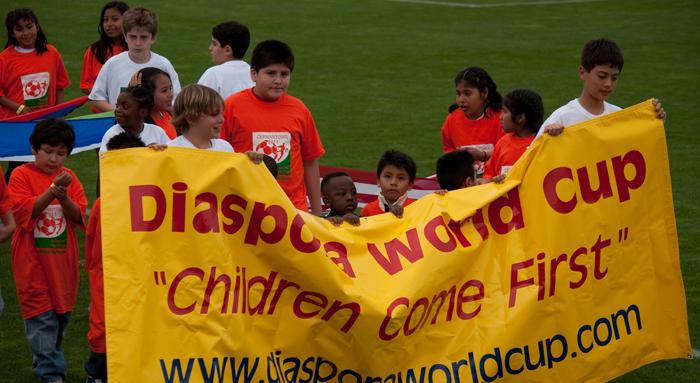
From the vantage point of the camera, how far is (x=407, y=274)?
6.48 m

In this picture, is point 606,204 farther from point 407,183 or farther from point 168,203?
point 168,203

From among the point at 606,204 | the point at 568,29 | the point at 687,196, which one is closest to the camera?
the point at 606,204

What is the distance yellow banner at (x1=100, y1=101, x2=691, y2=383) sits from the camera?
20.0 ft

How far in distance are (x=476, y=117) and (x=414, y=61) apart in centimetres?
1114

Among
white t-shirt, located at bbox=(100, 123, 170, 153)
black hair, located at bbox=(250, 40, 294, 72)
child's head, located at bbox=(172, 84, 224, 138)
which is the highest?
black hair, located at bbox=(250, 40, 294, 72)

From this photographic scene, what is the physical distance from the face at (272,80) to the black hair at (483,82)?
1512 mm

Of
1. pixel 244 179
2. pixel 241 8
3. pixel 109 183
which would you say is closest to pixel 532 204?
pixel 244 179

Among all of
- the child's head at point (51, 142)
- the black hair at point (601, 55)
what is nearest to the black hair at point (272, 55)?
the child's head at point (51, 142)

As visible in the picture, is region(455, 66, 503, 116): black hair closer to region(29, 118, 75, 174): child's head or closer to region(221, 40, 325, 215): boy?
region(221, 40, 325, 215): boy

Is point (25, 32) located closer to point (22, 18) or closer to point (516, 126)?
point (22, 18)

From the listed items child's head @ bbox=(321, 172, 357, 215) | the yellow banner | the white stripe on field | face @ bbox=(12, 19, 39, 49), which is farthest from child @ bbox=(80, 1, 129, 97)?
the white stripe on field

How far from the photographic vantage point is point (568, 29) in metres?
23.0

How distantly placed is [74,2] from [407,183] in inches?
731

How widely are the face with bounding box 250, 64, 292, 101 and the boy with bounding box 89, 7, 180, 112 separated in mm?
1817
